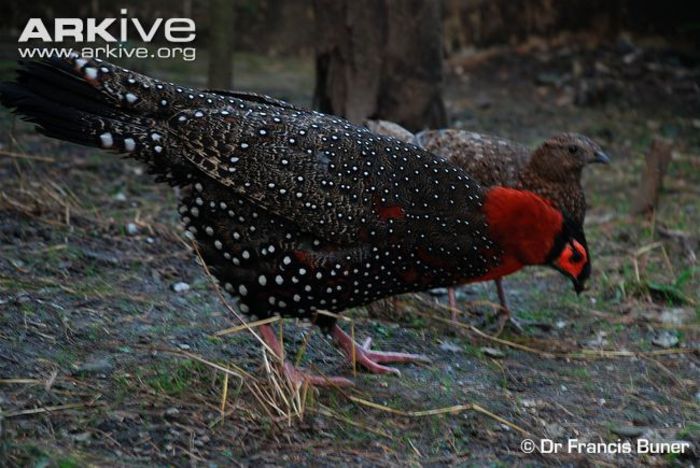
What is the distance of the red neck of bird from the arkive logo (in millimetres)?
5104

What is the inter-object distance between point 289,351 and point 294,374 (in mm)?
612

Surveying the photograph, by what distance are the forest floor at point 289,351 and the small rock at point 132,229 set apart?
11 millimetres

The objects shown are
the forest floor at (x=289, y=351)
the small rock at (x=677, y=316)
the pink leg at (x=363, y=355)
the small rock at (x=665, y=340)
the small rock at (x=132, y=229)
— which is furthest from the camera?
the small rock at (x=132, y=229)

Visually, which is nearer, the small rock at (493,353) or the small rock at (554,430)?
the small rock at (554,430)

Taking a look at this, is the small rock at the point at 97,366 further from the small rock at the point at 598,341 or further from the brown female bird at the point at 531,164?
the small rock at the point at 598,341

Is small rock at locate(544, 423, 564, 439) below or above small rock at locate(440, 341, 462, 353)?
above

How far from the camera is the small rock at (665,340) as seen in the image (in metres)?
5.15

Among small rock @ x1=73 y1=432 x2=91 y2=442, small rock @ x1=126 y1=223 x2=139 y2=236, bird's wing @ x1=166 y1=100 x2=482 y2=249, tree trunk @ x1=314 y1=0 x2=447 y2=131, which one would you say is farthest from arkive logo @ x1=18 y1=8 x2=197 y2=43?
small rock @ x1=73 y1=432 x2=91 y2=442

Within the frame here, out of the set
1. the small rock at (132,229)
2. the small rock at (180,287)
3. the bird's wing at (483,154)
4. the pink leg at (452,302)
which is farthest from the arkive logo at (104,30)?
the pink leg at (452,302)

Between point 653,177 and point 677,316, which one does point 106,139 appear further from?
point 653,177

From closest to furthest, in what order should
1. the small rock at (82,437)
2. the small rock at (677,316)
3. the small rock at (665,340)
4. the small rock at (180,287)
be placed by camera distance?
the small rock at (82,437), the small rock at (665,340), the small rock at (180,287), the small rock at (677,316)

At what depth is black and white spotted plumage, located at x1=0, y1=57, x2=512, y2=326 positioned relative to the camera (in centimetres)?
405

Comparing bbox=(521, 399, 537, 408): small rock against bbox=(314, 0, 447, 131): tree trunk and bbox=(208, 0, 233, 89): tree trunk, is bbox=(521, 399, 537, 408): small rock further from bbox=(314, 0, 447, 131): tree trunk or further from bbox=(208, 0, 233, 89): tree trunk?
bbox=(208, 0, 233, 89): tree trunk

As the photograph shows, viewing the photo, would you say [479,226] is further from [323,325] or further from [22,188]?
[22,188]
